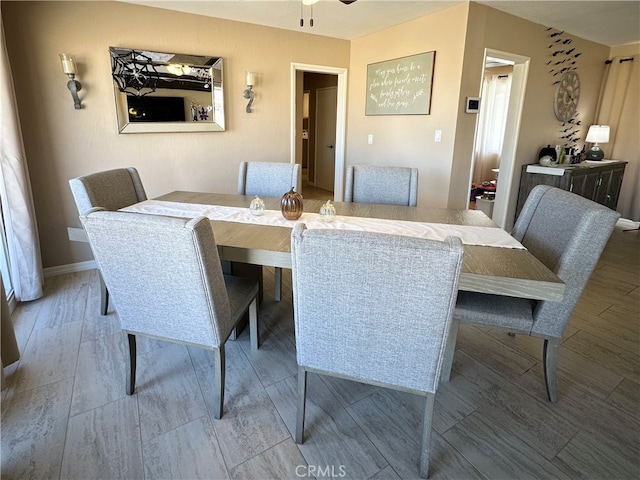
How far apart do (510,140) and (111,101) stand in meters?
3.94

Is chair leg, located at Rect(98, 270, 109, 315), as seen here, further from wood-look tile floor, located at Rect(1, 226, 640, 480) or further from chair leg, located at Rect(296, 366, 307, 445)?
chair leg, located at Rect(296, 366, 307, 445)

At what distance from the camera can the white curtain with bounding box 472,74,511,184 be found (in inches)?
245

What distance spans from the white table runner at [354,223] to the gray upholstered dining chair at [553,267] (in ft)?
0.58

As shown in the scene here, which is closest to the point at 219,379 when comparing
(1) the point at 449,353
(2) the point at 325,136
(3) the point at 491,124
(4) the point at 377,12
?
(1) the point at 449,353

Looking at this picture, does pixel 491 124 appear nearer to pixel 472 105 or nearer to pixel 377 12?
pixel 472 105

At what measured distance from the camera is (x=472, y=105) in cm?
327

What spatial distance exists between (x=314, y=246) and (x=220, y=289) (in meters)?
0.54

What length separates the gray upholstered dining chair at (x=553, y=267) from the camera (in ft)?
4.71

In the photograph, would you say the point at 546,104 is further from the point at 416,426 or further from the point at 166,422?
the point at 166,422

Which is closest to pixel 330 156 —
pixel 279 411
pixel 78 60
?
pixel 78 60

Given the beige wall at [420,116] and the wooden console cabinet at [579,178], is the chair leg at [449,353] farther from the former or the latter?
the wooden console cabinet at [579,178]

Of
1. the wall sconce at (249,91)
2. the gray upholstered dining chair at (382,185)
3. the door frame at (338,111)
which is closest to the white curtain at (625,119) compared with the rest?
the door frame at (338,111)

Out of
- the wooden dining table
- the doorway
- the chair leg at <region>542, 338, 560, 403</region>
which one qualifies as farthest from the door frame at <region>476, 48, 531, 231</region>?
the chair leg at <region>542, 338, 560, 403</region>

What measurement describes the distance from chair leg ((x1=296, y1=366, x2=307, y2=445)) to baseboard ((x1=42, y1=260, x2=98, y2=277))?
2.65 meters
